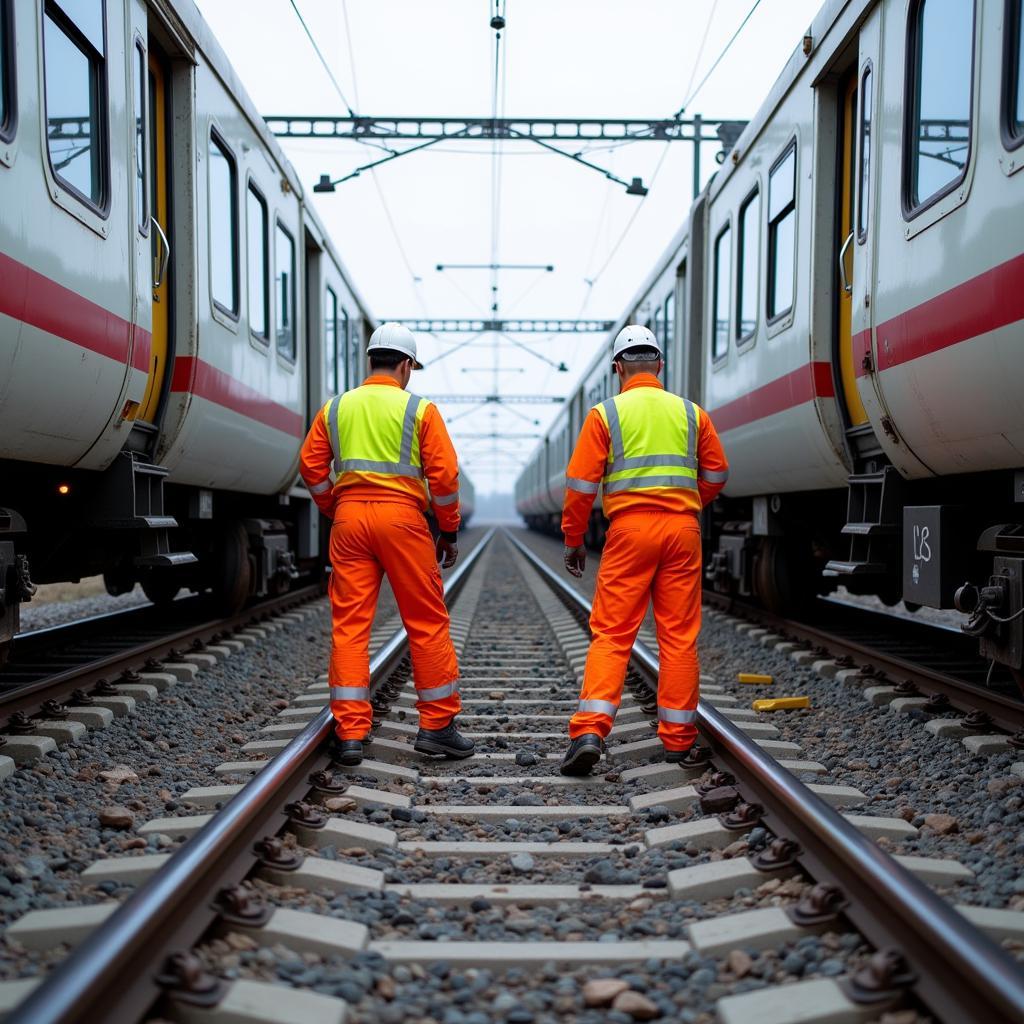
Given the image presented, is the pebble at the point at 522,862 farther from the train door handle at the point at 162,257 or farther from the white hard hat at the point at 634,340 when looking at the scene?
the train door handle at the point at 162,257

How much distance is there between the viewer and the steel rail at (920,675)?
470 cm

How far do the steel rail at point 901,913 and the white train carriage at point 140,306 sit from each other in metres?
3.18

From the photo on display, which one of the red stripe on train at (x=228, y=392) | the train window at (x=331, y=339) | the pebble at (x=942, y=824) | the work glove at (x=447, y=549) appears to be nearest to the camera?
the pebble at (x=942, y=824)

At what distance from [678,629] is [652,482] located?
24.1 inches

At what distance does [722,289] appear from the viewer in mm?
9062

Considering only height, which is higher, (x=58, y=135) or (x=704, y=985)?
(x=58, y=135)

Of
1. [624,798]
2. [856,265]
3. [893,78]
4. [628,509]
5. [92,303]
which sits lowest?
[624,798]

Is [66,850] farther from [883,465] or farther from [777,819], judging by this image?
[883,465]

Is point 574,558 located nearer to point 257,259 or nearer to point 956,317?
point 956,317

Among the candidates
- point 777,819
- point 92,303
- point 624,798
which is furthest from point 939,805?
point 92,303

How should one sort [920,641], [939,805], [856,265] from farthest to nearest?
[920,641]
[856,265]
[939,805]

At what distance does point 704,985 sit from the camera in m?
2.38

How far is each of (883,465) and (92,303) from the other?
410 centimetres

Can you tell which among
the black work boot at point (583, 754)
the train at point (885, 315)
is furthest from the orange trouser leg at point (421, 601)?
the train at point (885, 315)
